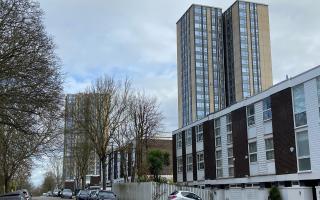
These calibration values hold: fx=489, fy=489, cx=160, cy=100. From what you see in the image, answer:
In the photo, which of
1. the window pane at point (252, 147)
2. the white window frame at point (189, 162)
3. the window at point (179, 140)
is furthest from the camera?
the window at point (179, 140)

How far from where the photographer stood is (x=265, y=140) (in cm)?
3647

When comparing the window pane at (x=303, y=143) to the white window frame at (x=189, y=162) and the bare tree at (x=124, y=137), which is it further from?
the bare tree at (x=124, y=137)

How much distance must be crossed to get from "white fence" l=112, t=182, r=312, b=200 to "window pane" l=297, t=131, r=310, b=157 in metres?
2.22

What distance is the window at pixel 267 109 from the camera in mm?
35938

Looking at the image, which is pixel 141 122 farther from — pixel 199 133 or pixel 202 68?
pixel 202 68

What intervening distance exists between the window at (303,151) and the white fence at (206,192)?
1427 millimetres

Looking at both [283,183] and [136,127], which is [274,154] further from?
[136,127]

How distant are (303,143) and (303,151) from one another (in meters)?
0.51

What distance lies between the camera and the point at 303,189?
3053 cm

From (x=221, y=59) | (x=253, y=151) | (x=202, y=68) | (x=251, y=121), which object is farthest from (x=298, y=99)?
(x=202, y=68)

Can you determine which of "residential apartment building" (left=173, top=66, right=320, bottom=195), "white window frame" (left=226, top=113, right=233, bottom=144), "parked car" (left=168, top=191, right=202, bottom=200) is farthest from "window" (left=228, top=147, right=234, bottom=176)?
"parked car" (left=168, top=191, right=202, bottom=200)

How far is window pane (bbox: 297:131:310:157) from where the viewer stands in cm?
3100

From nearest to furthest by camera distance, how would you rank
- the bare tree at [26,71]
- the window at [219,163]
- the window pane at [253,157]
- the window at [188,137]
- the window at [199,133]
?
the bare tree at [26,71] < the window pane at [253,157] < the window at [219,163] < the window at [199,133] < the window at [188,137]

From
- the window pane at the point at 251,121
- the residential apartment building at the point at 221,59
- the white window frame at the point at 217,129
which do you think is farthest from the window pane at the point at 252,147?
the residential apartment building at the point at 221,59
